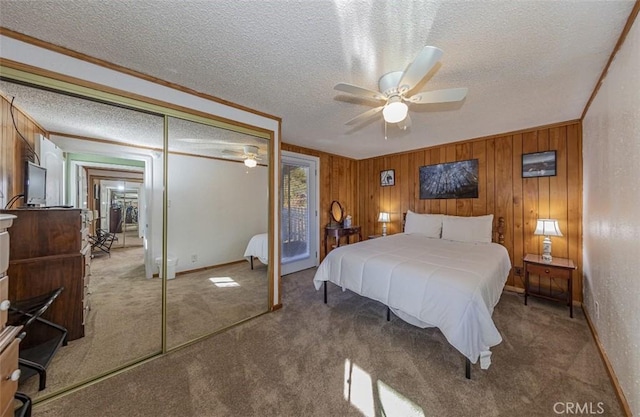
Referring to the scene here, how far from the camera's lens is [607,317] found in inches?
70.7

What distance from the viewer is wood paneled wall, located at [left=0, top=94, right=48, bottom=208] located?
1.63 meters

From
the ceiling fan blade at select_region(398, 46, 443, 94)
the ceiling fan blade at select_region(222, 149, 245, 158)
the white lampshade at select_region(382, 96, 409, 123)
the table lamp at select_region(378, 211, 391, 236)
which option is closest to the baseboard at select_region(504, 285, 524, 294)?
the table lamp at select_region(378, 211, 391, 236)

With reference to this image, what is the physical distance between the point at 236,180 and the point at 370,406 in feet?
8.23

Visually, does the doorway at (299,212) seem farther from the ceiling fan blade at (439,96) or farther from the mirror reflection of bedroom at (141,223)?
the ceiling fan blade at (439,96)

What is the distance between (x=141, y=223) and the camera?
2561 mm

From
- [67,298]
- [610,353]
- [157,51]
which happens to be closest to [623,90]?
[610,353]

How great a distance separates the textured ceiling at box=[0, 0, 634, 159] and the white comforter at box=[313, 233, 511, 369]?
1.61 m

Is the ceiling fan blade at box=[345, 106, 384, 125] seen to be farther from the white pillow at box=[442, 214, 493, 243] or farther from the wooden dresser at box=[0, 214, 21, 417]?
the white pillow at box=[442, 214, 493, 243]

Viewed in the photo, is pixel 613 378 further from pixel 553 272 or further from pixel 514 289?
pixel 514 289

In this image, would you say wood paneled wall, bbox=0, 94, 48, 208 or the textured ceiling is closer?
the textured ceiling

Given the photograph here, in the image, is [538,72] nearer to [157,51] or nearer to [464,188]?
[464,188]

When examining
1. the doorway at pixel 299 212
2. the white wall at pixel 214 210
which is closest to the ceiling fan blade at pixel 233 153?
the white wall at pixel 214 210

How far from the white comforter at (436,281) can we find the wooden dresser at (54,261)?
2333 mm

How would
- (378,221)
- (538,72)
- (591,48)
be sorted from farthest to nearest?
(378,221) < (538,72) < (591,48)
